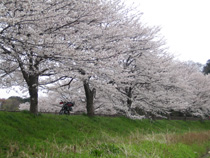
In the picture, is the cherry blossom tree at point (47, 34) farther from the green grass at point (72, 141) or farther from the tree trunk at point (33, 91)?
the green grass at point (72, 141)

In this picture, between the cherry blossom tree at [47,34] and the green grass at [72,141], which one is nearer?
the green grass at [72,141]

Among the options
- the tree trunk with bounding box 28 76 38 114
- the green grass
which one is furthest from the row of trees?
the green grass

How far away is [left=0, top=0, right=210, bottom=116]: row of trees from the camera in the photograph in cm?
735

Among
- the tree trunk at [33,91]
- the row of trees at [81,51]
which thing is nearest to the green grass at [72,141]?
the tree trunk at [33,91]

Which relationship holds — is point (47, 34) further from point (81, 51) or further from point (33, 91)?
point (33, 91)

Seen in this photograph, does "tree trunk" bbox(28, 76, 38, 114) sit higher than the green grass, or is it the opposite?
"tree trunk" bbox(28, 76, 38, 114)

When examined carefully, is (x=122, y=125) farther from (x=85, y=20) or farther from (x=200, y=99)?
(x=200, y=99)

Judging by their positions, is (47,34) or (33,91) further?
(33,91)

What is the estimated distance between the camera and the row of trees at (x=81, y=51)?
24.1 ft

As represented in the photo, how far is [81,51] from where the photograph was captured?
866cm

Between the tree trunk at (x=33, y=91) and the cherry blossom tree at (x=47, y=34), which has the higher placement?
the cherry blossom tree at (x=47, y=34)

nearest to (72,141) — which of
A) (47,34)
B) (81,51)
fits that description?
(81,51)

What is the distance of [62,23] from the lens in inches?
325

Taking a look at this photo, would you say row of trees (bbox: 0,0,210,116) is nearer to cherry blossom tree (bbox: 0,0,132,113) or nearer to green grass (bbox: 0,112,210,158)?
cherry blossom tree (bbox: 0,0,132,113)
